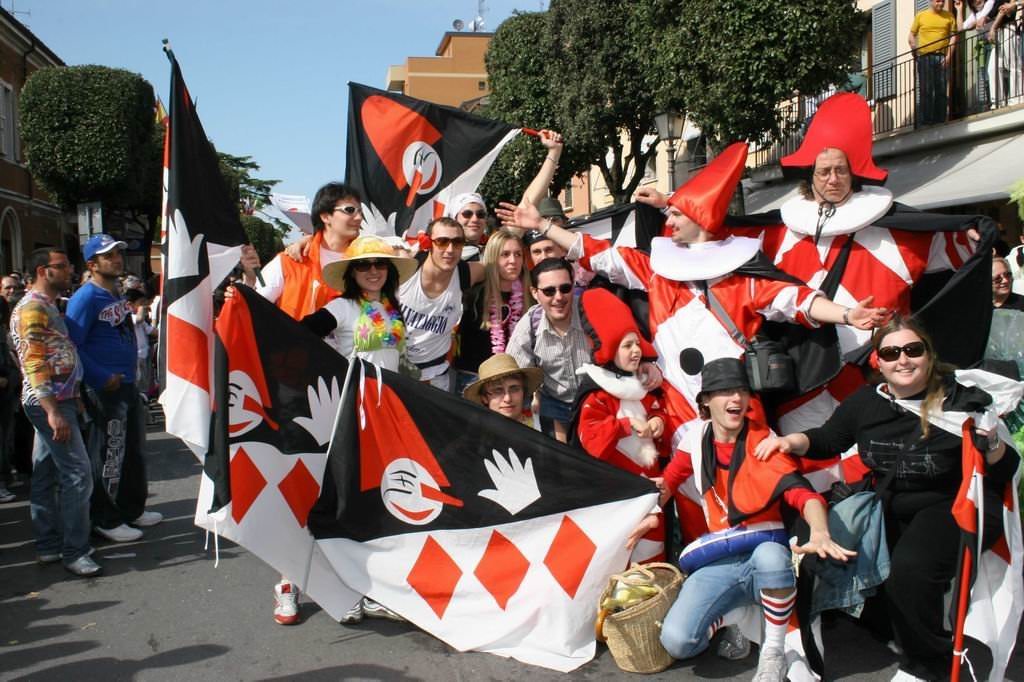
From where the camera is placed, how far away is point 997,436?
10.3 feet

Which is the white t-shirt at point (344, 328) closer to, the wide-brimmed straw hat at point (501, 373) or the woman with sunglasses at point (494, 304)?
the wide-brimmed straw hat at point (501, 373)

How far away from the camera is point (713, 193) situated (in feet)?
12.8

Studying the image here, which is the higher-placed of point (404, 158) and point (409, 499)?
point (404, 158)

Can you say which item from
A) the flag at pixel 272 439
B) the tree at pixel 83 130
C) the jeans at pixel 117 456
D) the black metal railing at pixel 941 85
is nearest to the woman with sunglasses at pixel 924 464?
the flag at pixel 272 439

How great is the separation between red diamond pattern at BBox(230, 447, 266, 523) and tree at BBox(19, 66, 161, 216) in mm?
22260

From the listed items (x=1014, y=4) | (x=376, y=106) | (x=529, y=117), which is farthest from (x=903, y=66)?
(x=376, y=106)

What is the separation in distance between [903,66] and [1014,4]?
300cm

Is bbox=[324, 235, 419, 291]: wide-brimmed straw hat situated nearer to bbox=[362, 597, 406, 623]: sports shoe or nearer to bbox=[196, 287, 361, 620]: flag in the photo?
bbox=[196, 287, 361, 620]: flag

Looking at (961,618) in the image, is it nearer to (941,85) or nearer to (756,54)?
(756,54)

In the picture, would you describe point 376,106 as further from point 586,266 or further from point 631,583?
point 631,583

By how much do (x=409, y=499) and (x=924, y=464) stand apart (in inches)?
84.0

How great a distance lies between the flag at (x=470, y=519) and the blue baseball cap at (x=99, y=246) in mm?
2403

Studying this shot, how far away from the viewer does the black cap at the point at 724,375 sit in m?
3.39

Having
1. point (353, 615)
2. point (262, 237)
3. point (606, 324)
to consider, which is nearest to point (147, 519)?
point (353, 615)
